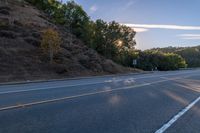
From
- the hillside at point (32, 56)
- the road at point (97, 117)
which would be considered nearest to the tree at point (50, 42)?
the hillside at point (32, 56)

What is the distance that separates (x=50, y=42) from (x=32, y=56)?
2.68 meters

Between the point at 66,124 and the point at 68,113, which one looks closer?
the point at 66,124

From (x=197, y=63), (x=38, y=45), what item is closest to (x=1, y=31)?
(x=38, y=45)

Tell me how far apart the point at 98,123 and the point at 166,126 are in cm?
157

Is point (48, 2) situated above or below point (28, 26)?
above

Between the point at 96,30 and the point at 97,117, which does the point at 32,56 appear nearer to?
the point at 97,117

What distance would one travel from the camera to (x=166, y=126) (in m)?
8.44

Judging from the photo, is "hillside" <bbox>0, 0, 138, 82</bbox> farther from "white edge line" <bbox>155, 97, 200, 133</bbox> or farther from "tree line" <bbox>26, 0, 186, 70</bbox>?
"white edge line" <bbox>155, 97, 200, 133</bbox>

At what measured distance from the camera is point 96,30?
7800 cm

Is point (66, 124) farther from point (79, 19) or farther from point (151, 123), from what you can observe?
point (79, 19)

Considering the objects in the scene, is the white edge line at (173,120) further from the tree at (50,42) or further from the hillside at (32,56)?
the tree at (50,42)

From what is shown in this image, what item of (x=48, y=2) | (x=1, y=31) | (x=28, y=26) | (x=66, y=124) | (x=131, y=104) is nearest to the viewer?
(x=66, y=124)

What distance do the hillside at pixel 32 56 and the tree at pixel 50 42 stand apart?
1075 mm

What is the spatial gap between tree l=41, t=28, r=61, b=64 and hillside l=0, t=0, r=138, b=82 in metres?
1.07
